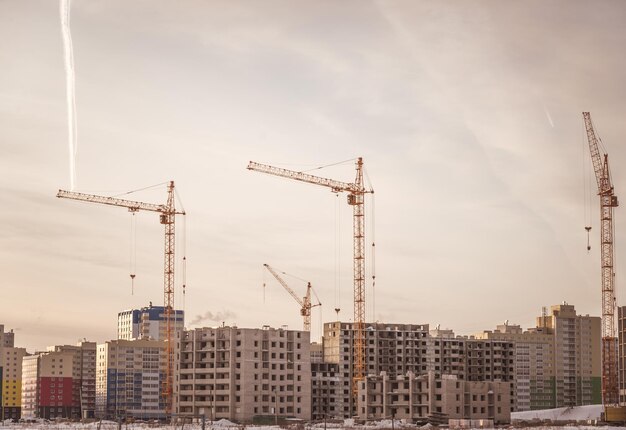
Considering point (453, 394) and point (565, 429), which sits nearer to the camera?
point (565, 429)

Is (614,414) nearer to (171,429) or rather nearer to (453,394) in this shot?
(453,394)

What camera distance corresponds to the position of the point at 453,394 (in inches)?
7849

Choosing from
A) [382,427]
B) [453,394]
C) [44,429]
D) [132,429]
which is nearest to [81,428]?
[44,429]

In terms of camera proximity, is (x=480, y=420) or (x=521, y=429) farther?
(x=480, y=420)

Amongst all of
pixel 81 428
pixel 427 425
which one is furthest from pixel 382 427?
pixel 81 428

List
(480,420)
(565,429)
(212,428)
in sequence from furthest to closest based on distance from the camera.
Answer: (480,420), (212,428), (565,429)

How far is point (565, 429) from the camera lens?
550ft

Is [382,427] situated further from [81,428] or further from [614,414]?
[81,428]

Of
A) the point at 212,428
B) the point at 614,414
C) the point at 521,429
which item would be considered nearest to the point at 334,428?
the point at 212,428

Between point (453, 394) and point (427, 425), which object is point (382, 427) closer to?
point (427, 425)

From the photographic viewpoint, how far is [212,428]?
586 feet

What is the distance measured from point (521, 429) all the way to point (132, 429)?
61267mm

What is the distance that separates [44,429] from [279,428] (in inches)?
1578

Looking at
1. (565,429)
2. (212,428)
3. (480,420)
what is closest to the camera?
(565,429)
